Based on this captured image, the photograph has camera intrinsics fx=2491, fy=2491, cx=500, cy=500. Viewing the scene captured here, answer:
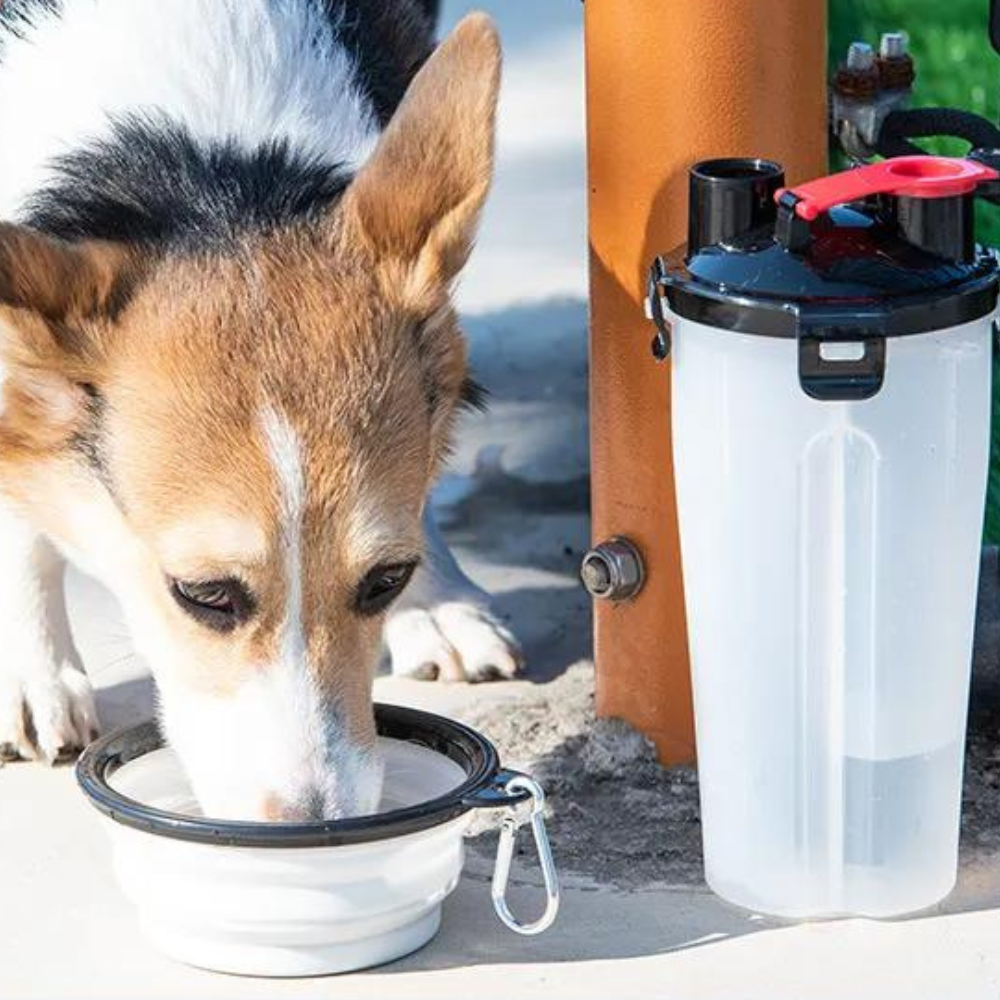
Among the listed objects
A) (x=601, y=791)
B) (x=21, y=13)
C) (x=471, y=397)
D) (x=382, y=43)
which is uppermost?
(x=21, y=13)

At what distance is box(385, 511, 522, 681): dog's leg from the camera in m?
4.59

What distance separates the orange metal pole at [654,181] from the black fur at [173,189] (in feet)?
1.48

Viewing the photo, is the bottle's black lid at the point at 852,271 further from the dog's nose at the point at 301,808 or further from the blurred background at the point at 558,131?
the blurred background at the point at 558,131

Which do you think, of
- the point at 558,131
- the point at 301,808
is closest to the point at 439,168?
the point at 301,808

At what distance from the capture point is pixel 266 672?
3.37 metres

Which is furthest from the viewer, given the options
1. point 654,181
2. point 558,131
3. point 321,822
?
point 558,131

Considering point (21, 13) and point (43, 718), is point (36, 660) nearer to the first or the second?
point (43, 718)

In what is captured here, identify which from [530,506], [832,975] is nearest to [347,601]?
[832,975]

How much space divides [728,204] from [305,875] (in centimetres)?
107

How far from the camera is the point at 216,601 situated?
341cm

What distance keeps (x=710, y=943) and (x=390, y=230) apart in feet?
3.71

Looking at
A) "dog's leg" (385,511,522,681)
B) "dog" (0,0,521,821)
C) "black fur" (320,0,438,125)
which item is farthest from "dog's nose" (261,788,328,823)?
"black fur" (320,0,438,125)

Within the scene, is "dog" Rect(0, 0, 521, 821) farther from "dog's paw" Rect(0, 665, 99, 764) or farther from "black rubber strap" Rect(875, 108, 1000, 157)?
"black rubber strap" Rect(875, 108, 1000, 157)

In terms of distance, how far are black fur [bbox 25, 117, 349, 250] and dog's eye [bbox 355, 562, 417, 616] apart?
563mm
